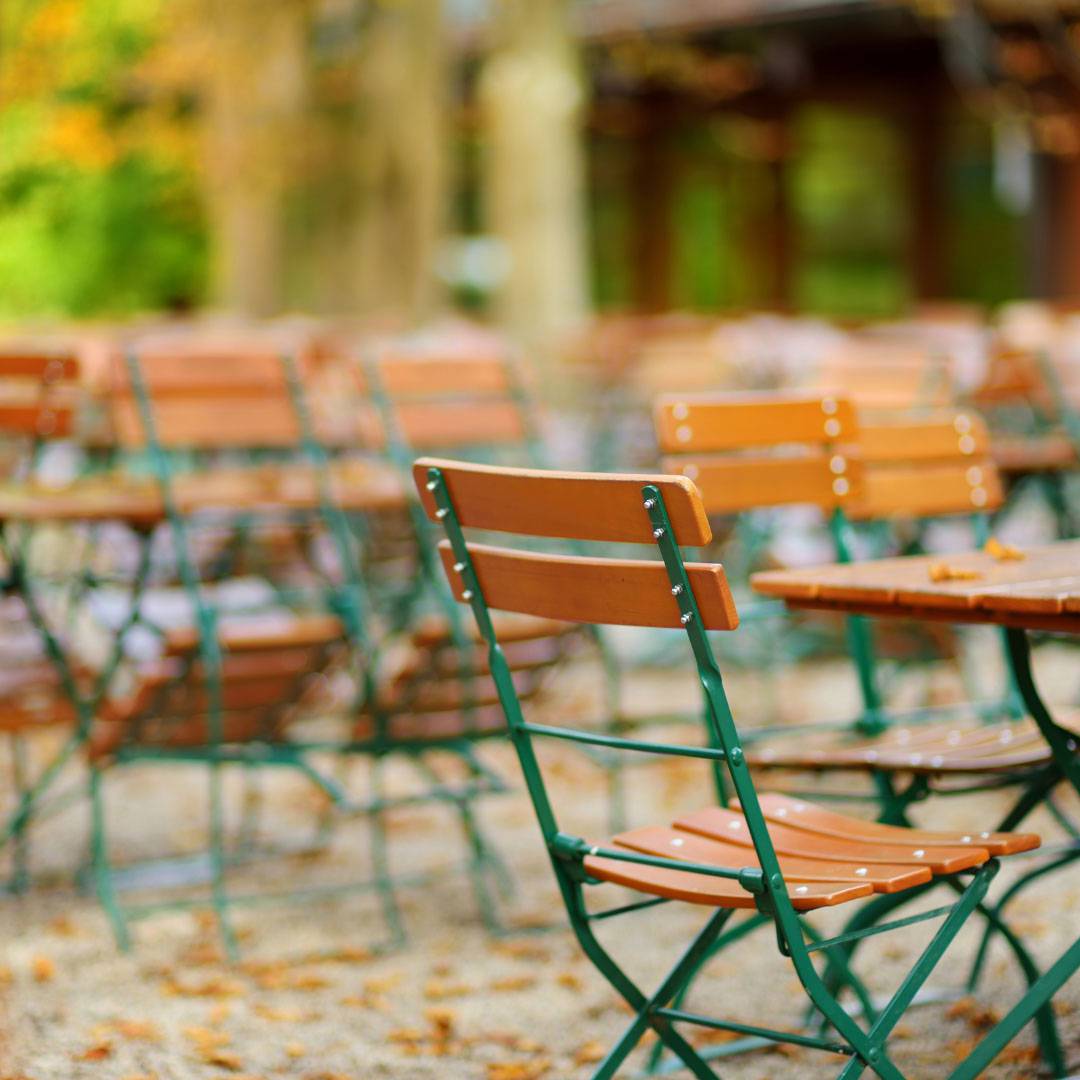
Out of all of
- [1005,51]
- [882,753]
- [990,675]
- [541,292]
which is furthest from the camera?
[1005,51]

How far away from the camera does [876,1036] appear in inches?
108

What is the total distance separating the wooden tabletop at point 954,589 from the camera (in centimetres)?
288

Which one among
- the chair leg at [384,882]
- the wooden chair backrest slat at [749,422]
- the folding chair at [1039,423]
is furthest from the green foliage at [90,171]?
the wooden chair backrest slat at [749,422]

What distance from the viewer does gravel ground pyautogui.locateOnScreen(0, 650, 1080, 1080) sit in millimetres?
3691

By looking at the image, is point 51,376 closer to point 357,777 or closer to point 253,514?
point 253,514

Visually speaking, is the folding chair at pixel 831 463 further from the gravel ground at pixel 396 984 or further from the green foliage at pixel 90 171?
the green foliage at pixel 90 171

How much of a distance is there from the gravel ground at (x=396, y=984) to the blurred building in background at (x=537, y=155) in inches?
315

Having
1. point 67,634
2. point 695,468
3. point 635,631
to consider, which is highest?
point 695,468

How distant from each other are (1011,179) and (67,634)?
16.5 meters

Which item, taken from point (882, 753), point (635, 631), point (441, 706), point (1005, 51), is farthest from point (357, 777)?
point (1005, 51)

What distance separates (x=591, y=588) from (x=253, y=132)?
12.7 metres

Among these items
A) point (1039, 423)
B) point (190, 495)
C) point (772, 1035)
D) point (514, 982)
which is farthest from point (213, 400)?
point (1039, 423)

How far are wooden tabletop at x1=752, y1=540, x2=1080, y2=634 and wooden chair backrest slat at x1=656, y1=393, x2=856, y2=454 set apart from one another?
674 mm

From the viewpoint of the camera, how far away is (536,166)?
47.9 ft
